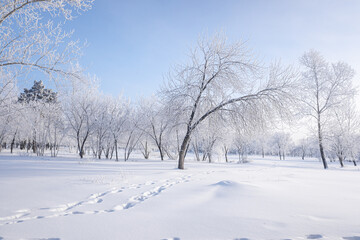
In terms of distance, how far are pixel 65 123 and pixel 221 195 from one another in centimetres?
2721

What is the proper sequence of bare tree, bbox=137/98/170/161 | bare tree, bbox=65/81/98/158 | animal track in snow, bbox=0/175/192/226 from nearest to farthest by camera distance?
animal track in snow, bbox=0/175/192/226, bare tree, bbox=65/81/98/158, bare tree, bbox=137/98/170/161

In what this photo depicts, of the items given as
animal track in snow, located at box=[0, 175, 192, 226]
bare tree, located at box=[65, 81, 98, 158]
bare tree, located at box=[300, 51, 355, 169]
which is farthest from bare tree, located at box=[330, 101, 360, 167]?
bare tree, located at box=[65, 81, 98, 158]

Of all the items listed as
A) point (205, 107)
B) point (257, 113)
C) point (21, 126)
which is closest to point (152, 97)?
point (205, 107)

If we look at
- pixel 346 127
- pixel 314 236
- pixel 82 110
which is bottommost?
pixel 314 236

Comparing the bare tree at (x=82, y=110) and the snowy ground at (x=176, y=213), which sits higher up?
the bare tree at (x=82, y=110)

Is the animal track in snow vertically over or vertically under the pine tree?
under

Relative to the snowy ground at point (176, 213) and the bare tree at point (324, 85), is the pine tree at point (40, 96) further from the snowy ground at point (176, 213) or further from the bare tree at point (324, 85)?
the bare tree at point (324, 85)

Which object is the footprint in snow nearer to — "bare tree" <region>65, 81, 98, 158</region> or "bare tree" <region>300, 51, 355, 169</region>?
"bare tree" <region>300, 51, 355, 169</region>

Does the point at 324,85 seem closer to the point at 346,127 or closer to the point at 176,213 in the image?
the point at 346,127

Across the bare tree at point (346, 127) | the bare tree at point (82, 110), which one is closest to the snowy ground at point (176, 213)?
the bare tree at point (82, 110)

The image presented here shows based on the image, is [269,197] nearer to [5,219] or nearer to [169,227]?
[169,227]

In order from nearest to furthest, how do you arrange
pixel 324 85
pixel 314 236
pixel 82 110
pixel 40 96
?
pixel 314 236 → pixel 40 96 → pixel 324 85 → pixel 82 110

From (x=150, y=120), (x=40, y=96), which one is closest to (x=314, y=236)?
(x=40, y=96)

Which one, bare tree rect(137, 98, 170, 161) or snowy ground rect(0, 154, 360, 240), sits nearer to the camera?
snowy ground rect(0, 154, 360, 240)
